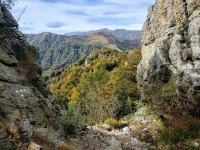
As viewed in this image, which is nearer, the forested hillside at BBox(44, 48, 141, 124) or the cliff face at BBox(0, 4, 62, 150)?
the cliff face at BBox(0, 4, 62, 150)

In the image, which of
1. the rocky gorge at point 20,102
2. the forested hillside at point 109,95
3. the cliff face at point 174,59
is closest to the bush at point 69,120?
the rocky gorge at point 20,102

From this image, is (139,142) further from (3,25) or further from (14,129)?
(3,25)

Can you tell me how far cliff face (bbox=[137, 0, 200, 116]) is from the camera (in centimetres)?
1026

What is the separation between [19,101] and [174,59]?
7.51 meters

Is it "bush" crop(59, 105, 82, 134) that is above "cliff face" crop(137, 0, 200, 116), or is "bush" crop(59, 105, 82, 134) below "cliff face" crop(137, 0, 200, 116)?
below

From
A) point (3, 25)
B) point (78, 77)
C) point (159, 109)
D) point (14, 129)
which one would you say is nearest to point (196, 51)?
point (159, 109)

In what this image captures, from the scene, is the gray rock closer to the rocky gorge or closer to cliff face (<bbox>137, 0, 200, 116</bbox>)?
the rocky gorge

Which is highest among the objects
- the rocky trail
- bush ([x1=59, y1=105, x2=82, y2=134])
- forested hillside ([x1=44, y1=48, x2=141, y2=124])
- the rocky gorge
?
the rocky gorge

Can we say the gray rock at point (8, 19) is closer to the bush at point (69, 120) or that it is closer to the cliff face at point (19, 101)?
the cliff face at point (19, 101)

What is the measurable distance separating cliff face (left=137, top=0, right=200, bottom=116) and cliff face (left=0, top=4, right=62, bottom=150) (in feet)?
19.3

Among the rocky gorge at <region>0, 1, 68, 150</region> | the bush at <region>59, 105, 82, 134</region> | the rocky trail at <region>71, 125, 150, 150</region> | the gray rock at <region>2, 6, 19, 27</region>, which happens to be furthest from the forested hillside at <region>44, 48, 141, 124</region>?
the gray rock at <region>2, 6, 19, 27</region>

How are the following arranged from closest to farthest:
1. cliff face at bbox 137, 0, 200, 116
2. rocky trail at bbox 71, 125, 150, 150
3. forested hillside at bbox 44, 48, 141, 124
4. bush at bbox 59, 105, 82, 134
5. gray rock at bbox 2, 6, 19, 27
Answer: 1. cliff face at bbox 137, 0, 200, 116
2. rocky trail at bbox 71, 125, 150, 150
3. bush at bbox 59, 105, 82, 134
4. gray rock at bbox 2, 6, 19, 27
5. forested hillside at bbox 44, 48, 141, 124

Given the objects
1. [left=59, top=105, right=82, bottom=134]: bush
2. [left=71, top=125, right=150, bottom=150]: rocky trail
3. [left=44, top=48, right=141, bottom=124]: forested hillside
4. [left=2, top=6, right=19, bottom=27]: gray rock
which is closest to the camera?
[left=71, top=125, right=150, bottom=150]: rocky trail

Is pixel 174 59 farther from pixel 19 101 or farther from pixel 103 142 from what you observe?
pixel 19 101
